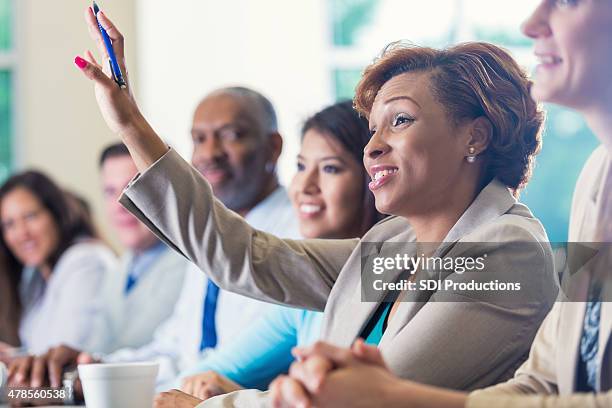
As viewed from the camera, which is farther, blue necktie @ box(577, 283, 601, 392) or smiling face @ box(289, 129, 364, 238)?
smiling face @ box(289, 129, 364, 238)

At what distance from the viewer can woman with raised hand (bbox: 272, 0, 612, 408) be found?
913 mm

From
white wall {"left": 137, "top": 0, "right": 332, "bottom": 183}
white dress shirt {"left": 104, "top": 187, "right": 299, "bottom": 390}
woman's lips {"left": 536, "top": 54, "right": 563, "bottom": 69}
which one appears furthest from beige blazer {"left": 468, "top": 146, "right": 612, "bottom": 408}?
white wall {"left": 137, "top": 0, "right": 332, "bottom": 183}

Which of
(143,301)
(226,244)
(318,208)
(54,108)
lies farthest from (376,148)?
(54,108)

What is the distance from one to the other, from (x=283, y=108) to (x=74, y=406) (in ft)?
8.81

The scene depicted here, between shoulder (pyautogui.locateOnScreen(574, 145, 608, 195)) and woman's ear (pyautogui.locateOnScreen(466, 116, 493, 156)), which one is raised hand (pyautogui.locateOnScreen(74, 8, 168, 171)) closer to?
woman's ear (pyautogui.locateOnScreen(466, 116, 493, 156))

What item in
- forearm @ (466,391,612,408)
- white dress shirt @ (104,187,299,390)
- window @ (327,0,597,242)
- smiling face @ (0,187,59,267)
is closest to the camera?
forearm @ (466,391,612,408)

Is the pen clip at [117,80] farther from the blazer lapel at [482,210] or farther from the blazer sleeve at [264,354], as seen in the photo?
the blazer sleeve at [264,354]

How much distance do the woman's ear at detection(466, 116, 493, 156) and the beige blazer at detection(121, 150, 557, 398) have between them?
0.05 m

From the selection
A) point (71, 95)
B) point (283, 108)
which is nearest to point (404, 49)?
point (283, 108)

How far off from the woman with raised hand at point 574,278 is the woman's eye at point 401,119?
0.24m

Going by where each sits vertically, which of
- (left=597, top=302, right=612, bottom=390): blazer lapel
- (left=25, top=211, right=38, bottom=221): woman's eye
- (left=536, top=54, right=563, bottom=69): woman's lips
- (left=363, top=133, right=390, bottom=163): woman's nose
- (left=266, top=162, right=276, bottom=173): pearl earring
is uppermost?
(left=536, top=54, right=563, bottom=69): woman's lips

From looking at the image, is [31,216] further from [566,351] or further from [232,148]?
[566,351]

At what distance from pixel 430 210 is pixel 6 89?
3719 millimetres

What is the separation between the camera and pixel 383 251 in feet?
4.48
